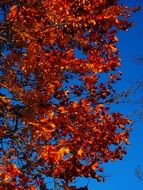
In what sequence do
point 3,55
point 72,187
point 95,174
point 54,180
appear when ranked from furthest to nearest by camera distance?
point 95,174
point 3,55
point 72,187
point 54,180

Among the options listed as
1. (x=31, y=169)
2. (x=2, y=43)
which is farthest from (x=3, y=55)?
(x=31, y=169)

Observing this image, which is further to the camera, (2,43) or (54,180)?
(2,43)

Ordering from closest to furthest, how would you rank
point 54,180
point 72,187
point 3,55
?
point 54,180 → point 72,187 → point 3,55

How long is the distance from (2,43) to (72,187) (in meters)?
4.11

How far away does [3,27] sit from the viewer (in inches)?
409

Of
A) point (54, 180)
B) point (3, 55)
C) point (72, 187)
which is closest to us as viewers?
point (54, 180)

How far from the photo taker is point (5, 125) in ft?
36.4

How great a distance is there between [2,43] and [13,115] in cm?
196

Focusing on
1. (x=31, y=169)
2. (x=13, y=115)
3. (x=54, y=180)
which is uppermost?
(x=13, y=115)

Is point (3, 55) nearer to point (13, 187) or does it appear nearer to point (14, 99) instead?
point (14, 99)

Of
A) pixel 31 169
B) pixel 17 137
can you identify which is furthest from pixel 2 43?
pixel 31 169

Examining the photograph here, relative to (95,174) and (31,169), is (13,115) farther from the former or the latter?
(95,174)

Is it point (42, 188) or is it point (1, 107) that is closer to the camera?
point (1, 107)

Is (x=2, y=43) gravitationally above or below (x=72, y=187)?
above
